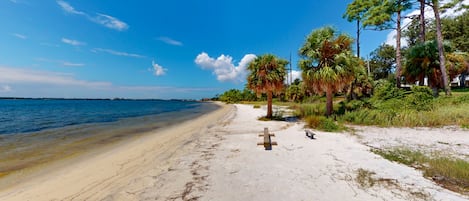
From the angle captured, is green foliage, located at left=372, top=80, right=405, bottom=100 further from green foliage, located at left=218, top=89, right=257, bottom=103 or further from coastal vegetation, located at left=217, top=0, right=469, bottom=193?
green foliage, located at left=218, top=89, right=257, bottom=103

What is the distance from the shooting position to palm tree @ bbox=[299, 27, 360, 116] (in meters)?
13.0

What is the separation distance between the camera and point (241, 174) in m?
4.75

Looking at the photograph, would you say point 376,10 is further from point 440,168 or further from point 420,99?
point 440,168

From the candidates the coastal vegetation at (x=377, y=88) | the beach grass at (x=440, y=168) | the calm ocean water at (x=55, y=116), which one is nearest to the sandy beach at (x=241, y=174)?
the beach grass at (x=440, y=168)

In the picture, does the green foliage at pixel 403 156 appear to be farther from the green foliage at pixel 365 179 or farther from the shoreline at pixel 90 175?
the shoreline at pixel 90 175

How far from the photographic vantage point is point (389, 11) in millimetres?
17125

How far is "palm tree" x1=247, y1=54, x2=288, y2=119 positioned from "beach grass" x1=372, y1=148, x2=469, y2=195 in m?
9.09

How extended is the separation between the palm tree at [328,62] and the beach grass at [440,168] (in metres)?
7.66

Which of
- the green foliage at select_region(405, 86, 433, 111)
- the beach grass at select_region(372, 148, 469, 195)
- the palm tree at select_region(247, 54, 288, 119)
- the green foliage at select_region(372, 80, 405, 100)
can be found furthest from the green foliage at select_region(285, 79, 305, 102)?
the beach grass at select_region(372, 148, 469, 195)

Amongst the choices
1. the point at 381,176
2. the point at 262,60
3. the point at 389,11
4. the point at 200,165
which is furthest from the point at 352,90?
the point at 200,165

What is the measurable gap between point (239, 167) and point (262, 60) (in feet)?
36.1

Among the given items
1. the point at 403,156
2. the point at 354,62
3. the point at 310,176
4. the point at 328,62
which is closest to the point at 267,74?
the point at 328,62

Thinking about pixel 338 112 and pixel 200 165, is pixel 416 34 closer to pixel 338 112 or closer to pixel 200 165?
pixel 338 112

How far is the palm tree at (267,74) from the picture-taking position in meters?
14.6
